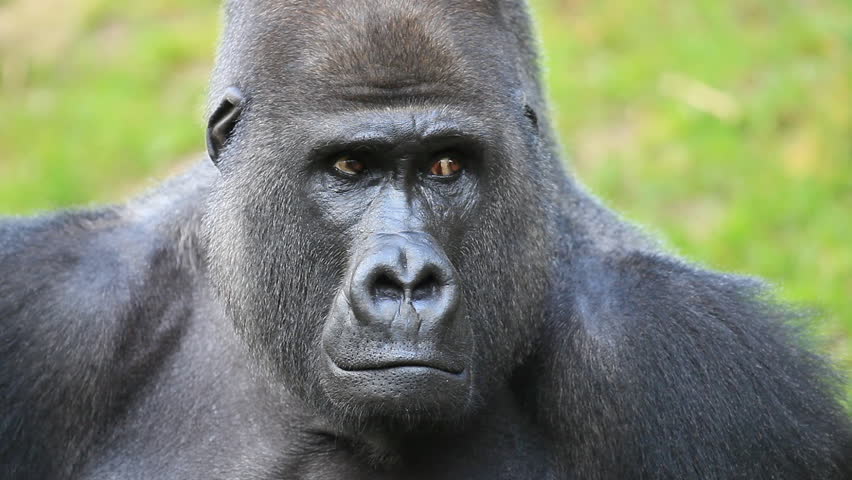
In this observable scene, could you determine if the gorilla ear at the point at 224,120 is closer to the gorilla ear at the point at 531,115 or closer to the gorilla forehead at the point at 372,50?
the gorilla forehead at the point at 372,50

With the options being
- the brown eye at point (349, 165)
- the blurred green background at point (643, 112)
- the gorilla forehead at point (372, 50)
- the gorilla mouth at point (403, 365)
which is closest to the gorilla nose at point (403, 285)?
the gorilla mouth at point (403, 365)

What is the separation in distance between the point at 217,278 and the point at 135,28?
6.63 meters

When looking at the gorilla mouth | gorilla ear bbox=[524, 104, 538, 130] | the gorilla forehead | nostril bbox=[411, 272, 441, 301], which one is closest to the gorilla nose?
nostril bbox=[411, 272, 441, 301]

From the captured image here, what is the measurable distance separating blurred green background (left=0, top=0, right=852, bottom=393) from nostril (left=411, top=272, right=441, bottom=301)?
14.0 feet

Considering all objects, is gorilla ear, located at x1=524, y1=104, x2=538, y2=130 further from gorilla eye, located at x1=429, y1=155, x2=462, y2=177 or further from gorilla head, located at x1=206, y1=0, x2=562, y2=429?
gorilla eye, located at x1=429, y1=155, x2=462, y2=177

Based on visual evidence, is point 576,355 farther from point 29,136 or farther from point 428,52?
point 29,136

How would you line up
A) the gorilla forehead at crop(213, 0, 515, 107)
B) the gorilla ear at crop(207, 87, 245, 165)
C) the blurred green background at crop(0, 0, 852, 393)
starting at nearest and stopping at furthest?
the gorilla forehead at crop(213, 0, 515, 107) < the gorilla ear at crop(207, 87, 245, 165) < the blurred green background at crop(0, 0, 852, 393)

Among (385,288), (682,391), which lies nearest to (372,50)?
(385,288)

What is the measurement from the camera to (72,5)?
36.5 ft

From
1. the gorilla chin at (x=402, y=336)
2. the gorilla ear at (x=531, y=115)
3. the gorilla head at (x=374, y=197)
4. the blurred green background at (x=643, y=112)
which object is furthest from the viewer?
the blurred green background at (x=643, y=112)

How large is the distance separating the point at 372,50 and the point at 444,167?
1.59ft

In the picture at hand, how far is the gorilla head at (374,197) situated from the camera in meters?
4.26

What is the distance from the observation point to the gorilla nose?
413 centimetres

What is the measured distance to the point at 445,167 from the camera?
4.59 m
